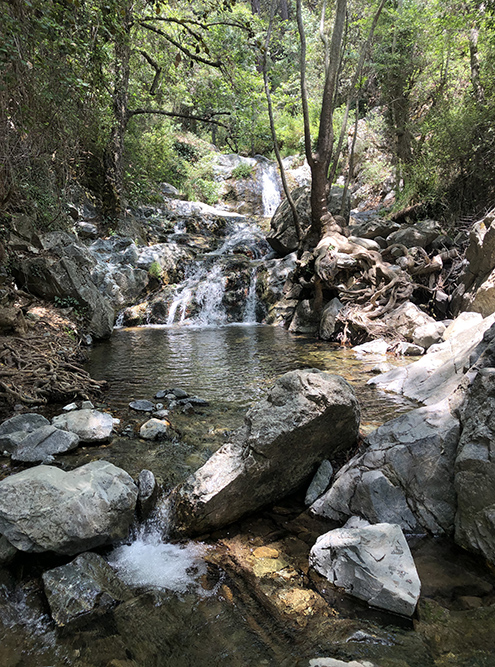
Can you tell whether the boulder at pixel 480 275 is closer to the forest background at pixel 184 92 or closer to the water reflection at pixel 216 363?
the water reflection at pixel 216 363

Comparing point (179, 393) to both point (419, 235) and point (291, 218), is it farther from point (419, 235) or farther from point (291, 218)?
point (291, 218)

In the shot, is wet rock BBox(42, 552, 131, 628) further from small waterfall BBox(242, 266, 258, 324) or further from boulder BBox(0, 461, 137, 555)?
small waterfall BBox(242, 266, 258, 324)

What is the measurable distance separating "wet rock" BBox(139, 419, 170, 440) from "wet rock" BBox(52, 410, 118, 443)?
0.37 metres

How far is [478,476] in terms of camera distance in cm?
216

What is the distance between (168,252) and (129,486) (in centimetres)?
1349

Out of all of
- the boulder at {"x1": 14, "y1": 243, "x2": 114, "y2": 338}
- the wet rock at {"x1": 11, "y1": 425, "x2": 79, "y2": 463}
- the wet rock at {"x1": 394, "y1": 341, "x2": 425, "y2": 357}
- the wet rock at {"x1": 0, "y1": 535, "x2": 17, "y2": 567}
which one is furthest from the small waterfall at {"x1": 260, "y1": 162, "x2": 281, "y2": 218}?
the wet rock at {"x1": 0, "y1": 535, "x2": 17, "y2": 567}

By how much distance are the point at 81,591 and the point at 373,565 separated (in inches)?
65.4

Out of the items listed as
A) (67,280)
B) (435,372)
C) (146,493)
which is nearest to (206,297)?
(67,280)

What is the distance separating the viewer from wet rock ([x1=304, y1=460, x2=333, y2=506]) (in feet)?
9.57

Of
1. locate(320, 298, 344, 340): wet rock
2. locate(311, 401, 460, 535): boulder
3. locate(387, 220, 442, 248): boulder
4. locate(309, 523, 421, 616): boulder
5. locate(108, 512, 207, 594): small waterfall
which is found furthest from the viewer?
locate(387, 220, 442, 248): boulder

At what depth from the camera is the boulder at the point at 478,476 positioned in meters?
2.10

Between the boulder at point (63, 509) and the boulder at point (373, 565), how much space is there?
1389mm

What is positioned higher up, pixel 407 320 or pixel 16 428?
pixel 407 320

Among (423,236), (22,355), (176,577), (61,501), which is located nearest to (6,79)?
(22,355)
